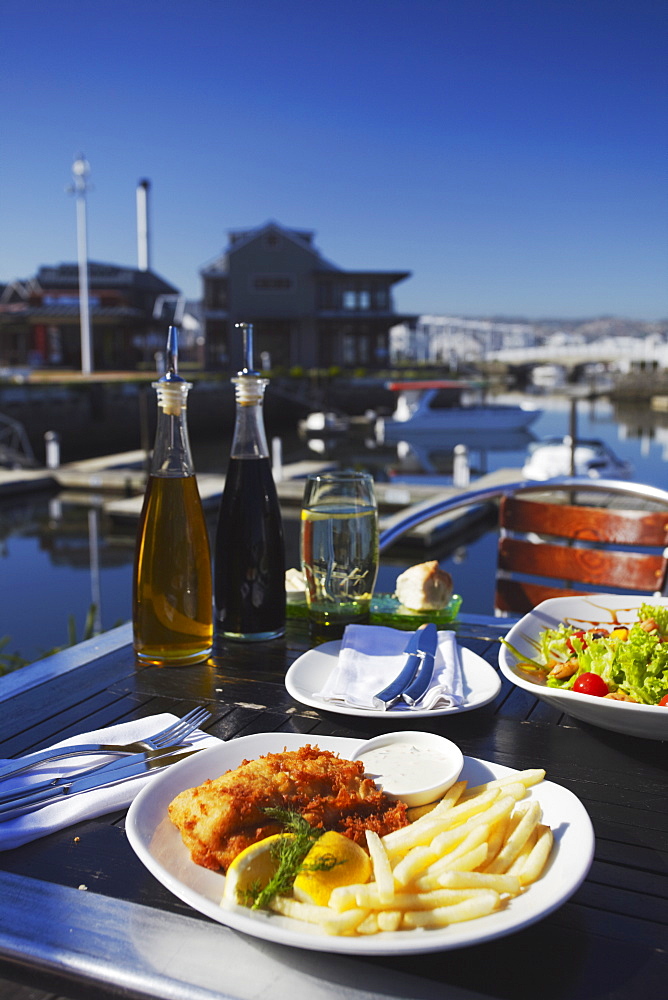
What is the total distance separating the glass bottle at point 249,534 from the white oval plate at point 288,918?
551mm

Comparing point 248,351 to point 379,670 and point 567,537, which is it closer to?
point 379,670

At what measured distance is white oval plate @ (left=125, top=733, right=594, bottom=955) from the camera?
2.24 ft

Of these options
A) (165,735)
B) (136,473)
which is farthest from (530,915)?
(136,473)

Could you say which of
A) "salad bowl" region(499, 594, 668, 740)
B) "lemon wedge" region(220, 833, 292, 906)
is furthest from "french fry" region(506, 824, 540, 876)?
"salad bowl" region(499, 594, 668, 740)

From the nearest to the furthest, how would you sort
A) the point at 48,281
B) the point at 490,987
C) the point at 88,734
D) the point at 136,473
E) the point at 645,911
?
the point at 490,987, the point at 645,911, the point at 88,734, the point at 136,473, the point at 48,281

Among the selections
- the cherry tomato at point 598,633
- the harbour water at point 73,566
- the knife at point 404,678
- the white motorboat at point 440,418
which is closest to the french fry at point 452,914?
the knife at point 404,678

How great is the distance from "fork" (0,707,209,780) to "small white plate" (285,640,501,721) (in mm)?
173

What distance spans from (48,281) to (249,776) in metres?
43.5

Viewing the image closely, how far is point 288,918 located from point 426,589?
105 cm

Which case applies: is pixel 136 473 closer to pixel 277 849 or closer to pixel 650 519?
pixel 650 519

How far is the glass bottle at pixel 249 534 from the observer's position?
5.22ft

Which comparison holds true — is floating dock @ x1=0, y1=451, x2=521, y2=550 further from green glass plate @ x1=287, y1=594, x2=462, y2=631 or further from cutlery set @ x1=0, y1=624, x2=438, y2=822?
cutlery set @ x1=0, y1=624, x2=438, y2=822

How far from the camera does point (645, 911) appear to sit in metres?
0.80

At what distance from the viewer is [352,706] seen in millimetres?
1267
